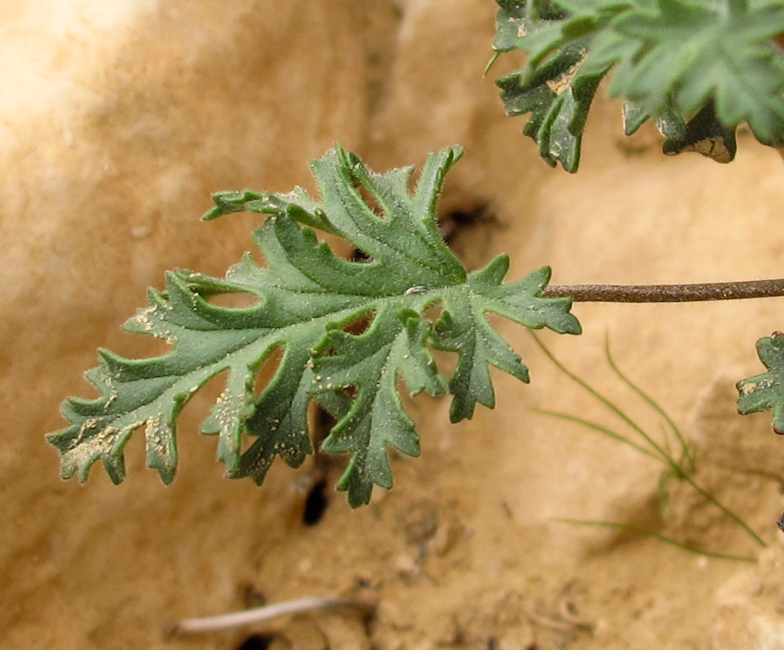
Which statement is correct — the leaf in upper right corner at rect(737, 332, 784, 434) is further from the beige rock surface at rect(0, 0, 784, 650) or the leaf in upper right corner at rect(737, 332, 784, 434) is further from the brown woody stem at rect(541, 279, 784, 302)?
the beige rock surface at rect(0, 0, 784, 650)

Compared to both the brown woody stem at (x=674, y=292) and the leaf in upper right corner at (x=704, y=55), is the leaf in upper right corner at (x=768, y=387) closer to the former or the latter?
the brown woody stem at (x=674, y=292)

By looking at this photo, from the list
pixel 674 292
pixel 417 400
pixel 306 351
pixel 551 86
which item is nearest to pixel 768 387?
pixel 674 292

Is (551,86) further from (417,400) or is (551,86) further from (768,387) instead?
(417,400)

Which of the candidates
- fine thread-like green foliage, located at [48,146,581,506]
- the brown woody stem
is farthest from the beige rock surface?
the brown woody stem

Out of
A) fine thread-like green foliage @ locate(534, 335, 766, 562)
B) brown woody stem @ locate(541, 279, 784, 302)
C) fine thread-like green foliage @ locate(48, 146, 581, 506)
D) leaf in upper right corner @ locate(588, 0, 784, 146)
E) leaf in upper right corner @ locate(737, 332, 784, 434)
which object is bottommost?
fine thread-like green foliage @ locate(534, 335, 766, 562)

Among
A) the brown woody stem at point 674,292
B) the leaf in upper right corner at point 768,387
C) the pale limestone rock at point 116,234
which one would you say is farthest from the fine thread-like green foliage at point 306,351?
the pale limestone rock at point 116,234

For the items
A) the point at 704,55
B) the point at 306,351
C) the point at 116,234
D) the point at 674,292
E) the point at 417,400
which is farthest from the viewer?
the point at 417,400
